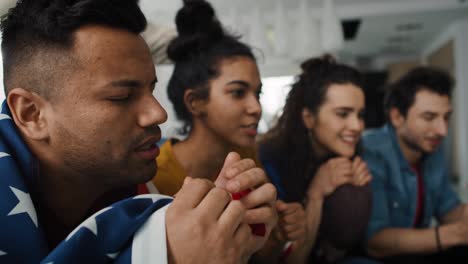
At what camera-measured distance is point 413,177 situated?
0.93 m

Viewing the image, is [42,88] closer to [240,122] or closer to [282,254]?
[240,122]

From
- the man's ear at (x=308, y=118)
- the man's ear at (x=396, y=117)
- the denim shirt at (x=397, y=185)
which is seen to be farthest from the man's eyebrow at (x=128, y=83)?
the man's ear at (x=396, y=117)

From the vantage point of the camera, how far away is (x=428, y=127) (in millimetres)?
950

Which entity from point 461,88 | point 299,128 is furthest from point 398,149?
point 461,88

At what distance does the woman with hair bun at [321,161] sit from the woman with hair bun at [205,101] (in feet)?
0.26

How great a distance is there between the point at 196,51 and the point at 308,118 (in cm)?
21

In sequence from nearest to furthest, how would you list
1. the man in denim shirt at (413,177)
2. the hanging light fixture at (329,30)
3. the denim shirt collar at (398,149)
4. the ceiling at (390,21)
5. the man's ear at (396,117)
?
1. the man in denim shirt at (413,177)
2. the denim shirt collar at (398,149)
3. the man's ear at (396,117)
4. the hanging light fixture at (329,30)
5. the ceiling at (390,21)

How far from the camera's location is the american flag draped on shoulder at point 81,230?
0.73ft

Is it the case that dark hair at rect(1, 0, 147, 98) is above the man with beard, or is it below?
above

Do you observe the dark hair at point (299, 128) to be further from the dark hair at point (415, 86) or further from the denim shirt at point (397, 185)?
the dark hair at point (415, 86)

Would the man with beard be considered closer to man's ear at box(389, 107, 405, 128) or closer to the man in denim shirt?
the man in denim shirt

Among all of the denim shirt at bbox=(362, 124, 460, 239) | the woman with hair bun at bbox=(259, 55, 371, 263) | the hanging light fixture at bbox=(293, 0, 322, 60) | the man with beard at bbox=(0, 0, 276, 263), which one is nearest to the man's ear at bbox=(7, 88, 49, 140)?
the man with beard at bbox=(0, 0, 276, 263)

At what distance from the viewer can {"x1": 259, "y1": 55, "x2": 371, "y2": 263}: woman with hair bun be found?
468 millimetres

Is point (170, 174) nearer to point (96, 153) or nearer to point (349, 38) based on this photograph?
point (96, 153)
